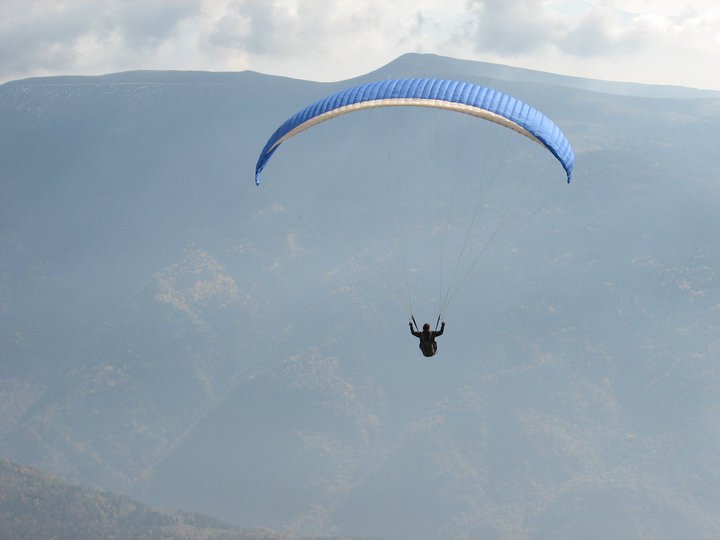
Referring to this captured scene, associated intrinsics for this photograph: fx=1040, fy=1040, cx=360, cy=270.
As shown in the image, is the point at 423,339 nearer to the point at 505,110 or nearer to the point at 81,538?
the point at 505,110

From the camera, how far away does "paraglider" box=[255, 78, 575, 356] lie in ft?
136

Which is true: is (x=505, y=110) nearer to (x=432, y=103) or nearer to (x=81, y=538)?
(x=432, y=103)

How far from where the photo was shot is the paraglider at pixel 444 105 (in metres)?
41.4

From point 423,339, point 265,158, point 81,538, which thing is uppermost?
point 81,538

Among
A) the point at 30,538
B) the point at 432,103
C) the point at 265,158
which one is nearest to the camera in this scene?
the point at 432,103

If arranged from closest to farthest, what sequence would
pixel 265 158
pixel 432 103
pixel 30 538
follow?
pixel 432 103 → pixel 265 158 → pixel 30 538

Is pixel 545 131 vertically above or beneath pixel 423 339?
above

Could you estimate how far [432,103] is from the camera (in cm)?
4119

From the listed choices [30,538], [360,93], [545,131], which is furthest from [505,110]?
[30,538]

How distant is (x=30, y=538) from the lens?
19612 cm

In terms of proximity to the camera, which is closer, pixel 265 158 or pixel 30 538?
pixel 265 158

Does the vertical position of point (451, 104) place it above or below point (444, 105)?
above

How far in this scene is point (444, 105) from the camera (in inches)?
1615

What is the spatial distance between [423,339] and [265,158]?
11.2 meters
